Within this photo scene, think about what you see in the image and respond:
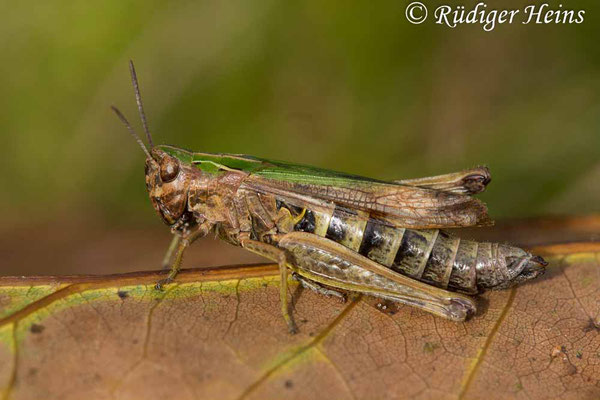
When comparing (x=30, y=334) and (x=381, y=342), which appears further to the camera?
(x=381, y=342)

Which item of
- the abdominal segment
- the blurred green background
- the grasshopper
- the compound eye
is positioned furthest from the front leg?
the blurred green background

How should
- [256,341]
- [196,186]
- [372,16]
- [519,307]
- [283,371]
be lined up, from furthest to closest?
[372,16], [196,186], [519,307], [256,341], [283,371]

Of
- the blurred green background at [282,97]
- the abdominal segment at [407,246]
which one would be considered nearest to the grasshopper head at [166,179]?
the abdominal segment at [407,246]

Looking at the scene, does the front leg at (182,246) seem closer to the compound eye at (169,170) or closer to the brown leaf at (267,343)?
the brown leaf at (267,343)

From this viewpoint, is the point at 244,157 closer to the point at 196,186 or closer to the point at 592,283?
the point at 196,186

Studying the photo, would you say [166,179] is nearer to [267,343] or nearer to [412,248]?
[267,343]

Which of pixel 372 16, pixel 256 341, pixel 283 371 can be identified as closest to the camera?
pixel 283 371

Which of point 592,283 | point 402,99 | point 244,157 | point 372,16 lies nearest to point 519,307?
point 592,283

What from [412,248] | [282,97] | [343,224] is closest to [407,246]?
[412,248]

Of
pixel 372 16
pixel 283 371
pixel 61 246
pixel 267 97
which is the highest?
pixel 372 16
